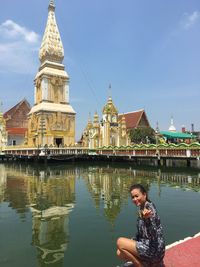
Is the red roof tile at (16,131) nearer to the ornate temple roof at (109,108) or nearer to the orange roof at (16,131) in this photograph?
the orange roof at (16,131)

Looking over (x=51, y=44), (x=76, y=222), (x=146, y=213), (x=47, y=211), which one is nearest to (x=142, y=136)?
(x=51, y=44)

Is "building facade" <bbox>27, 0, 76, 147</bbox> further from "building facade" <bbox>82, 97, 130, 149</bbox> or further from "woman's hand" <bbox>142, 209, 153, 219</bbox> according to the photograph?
"woman's hand" <bbox>142, 209, 153, 219</bbox>

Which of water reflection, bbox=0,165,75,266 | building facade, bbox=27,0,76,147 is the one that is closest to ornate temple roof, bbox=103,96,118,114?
building facade, bbox=27,0,76,147

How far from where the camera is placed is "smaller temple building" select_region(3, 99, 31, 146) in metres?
64.2

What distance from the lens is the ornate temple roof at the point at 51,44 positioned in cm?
5009

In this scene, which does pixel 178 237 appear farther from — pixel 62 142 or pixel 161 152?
pixel 62 142

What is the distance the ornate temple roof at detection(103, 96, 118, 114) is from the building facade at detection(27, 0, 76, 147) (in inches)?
270

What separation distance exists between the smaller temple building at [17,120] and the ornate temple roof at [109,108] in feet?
84.0

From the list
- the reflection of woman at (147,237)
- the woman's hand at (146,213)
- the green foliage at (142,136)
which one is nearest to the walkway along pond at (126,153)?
the green foliage at (142,136)

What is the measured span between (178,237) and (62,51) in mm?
47875

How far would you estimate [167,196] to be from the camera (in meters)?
14.8

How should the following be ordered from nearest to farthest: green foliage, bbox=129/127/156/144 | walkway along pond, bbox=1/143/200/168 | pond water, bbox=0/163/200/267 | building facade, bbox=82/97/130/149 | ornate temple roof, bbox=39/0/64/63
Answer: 1. pond water, bbox=0/163/200/267
2. walkway along pond, bbox=1/143/200/168
3. building facade, bbox=82/97/130/149
4. ornate temple roof, bbox=39/0/64/63
5. green foliage, bbox=129/127/156/144

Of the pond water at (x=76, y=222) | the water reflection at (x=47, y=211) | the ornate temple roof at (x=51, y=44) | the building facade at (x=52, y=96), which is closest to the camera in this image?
the pond water at (x=76, y=222)

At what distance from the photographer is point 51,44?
5038 centimetres
